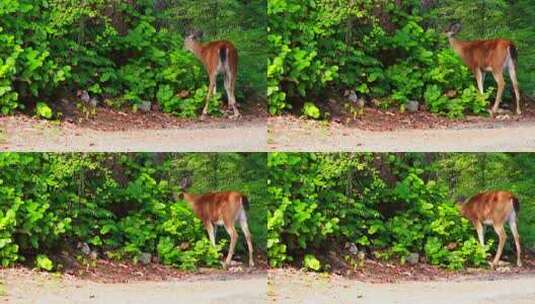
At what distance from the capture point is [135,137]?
8047 millimetres

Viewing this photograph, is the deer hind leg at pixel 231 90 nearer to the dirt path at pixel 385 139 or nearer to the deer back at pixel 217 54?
the deer back at pixel 217 54

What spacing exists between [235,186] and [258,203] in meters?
0.23

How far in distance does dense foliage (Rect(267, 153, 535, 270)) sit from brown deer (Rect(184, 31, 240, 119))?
0.68 m

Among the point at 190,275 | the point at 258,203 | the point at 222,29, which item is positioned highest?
the point at 222,29

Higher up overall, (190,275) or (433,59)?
(433,59)

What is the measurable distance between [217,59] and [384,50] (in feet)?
4.44

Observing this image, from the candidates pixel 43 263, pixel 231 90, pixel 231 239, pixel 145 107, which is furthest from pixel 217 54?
pixel 43 263

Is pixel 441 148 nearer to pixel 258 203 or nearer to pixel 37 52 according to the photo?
pixel 258 203

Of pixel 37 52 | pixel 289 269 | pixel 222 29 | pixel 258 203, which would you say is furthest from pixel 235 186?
pixel 37 52

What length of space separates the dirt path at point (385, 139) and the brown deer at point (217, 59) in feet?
1.42

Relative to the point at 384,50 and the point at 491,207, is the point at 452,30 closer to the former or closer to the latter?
the point at 384,50

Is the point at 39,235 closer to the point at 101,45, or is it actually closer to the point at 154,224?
the point at 154,224

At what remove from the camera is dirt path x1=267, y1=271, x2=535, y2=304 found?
788cm

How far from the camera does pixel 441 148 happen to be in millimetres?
7980
